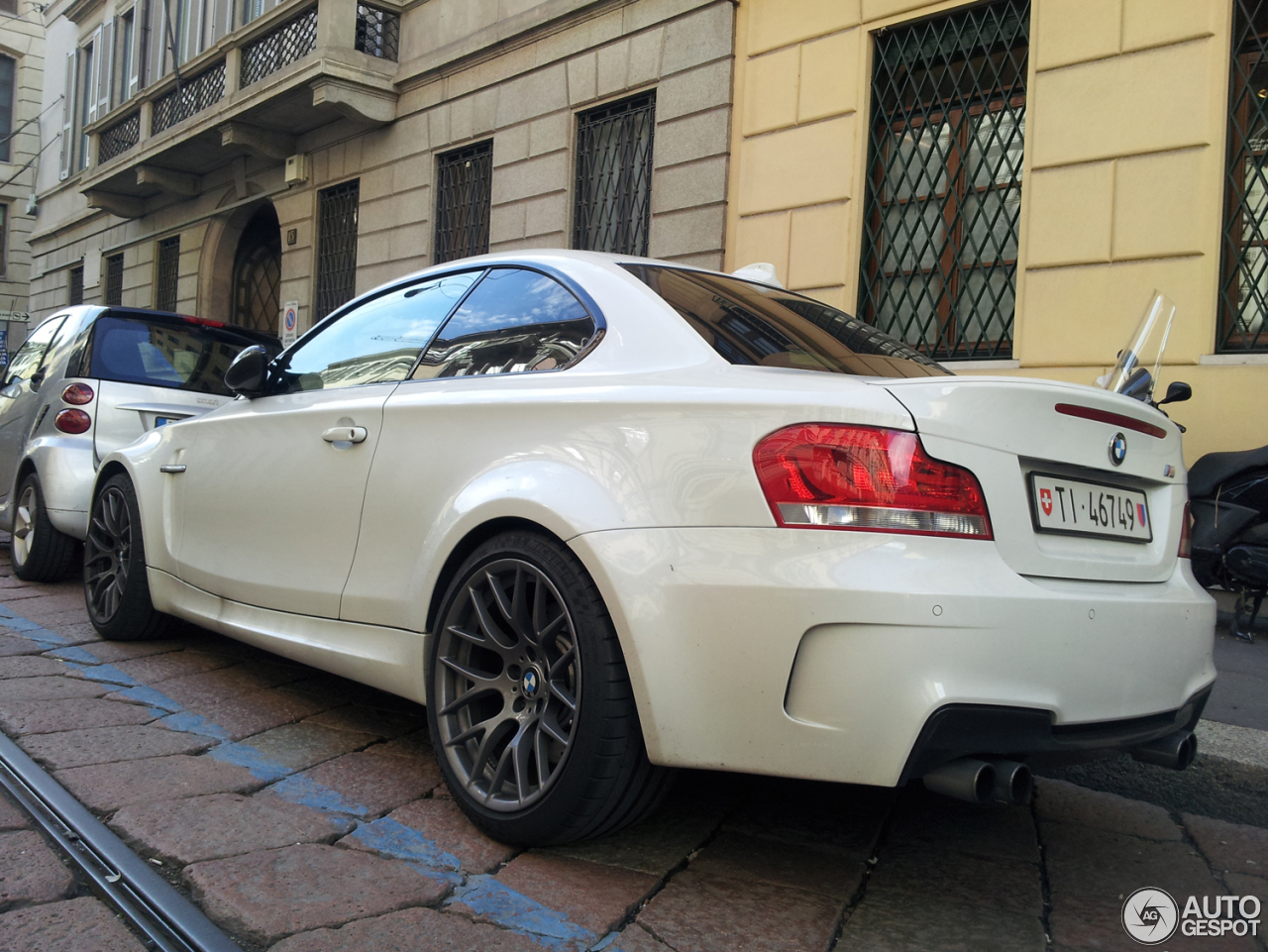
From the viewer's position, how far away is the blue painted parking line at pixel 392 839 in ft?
6.53

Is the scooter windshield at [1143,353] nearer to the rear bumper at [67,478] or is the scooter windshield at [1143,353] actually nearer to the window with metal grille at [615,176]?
the rear bumper at [67,478]

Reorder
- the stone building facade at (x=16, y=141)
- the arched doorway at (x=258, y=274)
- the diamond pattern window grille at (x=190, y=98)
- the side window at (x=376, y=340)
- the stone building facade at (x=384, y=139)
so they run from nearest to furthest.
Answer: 1. the side window at (x=376, y=340)
2. the stone building facade at (x=384, y=139)
3. the diamond pattern window grille at (x=190, y=98)
4. the arched doorway at (x=258, y=274)
5. the stone building facade at (x=16, y=141)

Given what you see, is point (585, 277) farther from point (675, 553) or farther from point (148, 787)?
point (148, 787)

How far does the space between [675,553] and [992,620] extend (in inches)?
24.0

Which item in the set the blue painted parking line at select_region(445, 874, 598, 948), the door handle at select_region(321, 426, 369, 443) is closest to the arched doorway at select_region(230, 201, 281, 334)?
the door handle at select_region(321, 426, 369, 443)

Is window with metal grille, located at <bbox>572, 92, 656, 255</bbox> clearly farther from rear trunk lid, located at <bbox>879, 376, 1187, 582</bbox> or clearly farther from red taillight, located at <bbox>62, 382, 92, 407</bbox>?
rear trunk lid, located at <bbox>879, 376, 1187, 582</bbox>

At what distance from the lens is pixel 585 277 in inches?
108

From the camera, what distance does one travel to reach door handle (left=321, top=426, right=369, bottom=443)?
3.03 metres

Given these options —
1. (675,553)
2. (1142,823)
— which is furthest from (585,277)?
(1142,823)

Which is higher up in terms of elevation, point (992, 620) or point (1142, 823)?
point (992, 620)

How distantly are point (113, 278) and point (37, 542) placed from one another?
16033 millimetres

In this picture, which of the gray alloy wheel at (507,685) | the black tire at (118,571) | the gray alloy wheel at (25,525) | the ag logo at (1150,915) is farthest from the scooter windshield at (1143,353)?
the gray alloy wheel at (25,525)

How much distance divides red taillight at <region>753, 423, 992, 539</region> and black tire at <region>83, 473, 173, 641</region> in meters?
3.12

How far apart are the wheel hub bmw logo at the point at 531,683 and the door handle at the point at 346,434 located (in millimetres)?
998
